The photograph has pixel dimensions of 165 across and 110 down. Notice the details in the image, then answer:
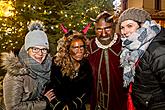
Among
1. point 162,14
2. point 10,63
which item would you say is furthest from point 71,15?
point 10,63

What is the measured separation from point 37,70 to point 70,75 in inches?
18.6

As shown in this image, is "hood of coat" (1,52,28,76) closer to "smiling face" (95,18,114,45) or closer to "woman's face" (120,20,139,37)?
"woman's face" (120,20,139,37)

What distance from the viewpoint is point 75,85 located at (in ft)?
13.4

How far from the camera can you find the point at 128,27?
3.58 m

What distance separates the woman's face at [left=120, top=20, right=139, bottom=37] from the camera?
352 centimetres

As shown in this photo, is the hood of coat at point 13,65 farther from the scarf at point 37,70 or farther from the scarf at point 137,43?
Answer: the scarf at point 137,43

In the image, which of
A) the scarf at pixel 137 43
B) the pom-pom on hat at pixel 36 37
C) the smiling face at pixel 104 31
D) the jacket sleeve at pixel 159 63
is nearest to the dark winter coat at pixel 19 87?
the pom-pom on hat at pixel 36 37

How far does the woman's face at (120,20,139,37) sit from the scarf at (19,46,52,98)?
1145 mm

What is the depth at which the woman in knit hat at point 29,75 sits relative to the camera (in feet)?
11.7

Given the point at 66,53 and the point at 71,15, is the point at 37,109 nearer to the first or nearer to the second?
the point at 66,53

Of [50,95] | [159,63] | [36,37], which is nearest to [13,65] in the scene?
[36,37]

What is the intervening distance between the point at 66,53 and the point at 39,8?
17.2 feet

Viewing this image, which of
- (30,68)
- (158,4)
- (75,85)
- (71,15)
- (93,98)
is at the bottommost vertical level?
(93,98)

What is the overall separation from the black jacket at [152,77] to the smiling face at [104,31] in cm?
152
